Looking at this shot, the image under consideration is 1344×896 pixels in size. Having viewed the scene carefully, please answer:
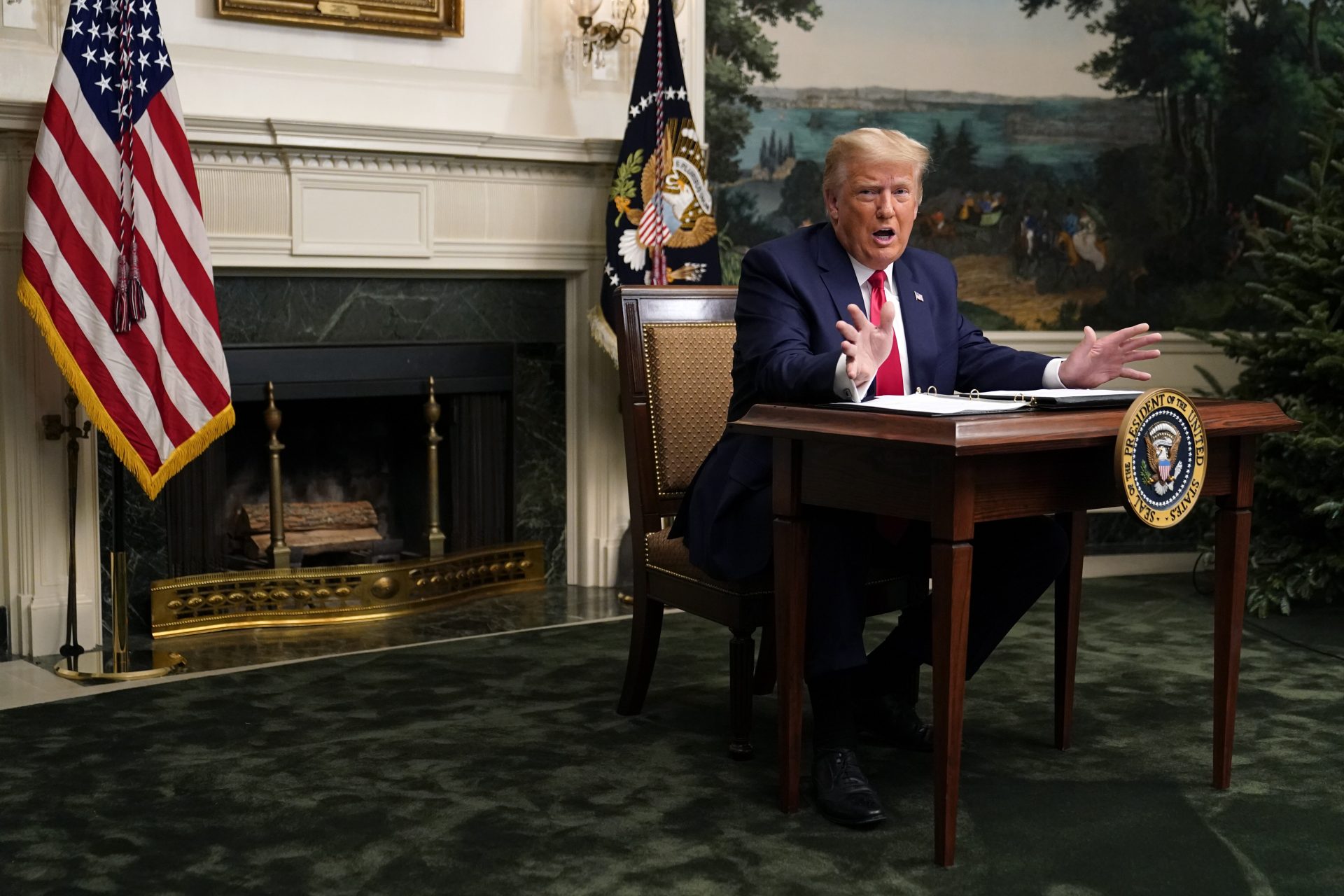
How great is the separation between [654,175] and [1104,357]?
2425 mm

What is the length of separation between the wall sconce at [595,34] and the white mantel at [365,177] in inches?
1.8

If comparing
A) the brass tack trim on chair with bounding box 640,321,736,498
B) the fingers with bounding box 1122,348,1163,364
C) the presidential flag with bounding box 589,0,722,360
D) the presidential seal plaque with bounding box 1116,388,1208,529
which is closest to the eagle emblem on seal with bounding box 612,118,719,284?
the presidential flag with bounding box 589,0,722,360

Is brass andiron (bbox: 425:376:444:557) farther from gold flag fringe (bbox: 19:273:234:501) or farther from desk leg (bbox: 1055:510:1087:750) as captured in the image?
desk leg (bbox: 1055:510:1087:750)

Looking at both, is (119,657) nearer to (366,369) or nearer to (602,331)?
(366,369)

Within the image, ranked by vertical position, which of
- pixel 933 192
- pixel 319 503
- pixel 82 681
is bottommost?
pixel 82 681

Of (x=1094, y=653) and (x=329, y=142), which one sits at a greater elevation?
(x=329, y=142)

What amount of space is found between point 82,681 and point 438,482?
1.66 m

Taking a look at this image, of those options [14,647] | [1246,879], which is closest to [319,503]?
[14,647]

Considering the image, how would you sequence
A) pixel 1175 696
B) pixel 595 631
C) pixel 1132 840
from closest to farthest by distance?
pixel 1132 840 → pixel 1175 696 → pixel 595 631

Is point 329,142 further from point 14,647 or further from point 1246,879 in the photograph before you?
point 1246,879

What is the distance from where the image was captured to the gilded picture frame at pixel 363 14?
15.7 feet

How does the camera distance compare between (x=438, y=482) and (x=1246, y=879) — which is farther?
(x=438, y=482)

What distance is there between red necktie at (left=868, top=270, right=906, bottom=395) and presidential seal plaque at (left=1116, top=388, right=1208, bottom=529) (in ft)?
2.14

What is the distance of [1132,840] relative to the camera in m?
2.89
